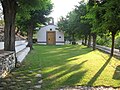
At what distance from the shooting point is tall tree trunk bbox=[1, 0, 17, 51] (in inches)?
508

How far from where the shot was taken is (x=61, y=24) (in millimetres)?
49656

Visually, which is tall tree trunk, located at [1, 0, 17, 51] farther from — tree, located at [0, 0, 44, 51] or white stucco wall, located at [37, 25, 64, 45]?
white stucco wall, located at [37, 25, 64, 45]

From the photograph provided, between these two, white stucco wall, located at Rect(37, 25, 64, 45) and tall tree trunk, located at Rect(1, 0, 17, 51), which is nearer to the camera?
tall tree trunk, located at Rect(1, 0, 17, 51)

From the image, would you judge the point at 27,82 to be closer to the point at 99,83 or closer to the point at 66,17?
the point at 99,83

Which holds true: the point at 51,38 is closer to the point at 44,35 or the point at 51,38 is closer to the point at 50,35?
the point at 50,35

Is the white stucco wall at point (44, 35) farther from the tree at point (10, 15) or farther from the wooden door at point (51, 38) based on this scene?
the tree at point (10, 15)

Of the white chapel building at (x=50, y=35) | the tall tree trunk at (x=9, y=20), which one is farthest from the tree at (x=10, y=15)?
the white chapel building at (x=50, y=35)

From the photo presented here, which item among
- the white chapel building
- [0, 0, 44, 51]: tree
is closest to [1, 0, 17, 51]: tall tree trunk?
[0, 0, 44, 51]: tree

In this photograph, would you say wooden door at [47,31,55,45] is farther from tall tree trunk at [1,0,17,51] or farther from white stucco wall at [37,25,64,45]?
tall tree trunk at [1,0,17,51]

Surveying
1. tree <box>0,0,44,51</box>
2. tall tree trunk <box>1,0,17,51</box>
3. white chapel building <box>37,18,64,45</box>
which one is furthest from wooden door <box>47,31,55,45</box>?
tall tree trunk <box>1,0,17,51</box>

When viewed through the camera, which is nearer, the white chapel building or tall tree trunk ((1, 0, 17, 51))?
tall tree trunk ((1, 0, 17, 51))

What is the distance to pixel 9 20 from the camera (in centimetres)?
1304

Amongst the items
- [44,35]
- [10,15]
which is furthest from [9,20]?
[44,35]

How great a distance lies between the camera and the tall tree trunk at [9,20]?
12.9 meters
